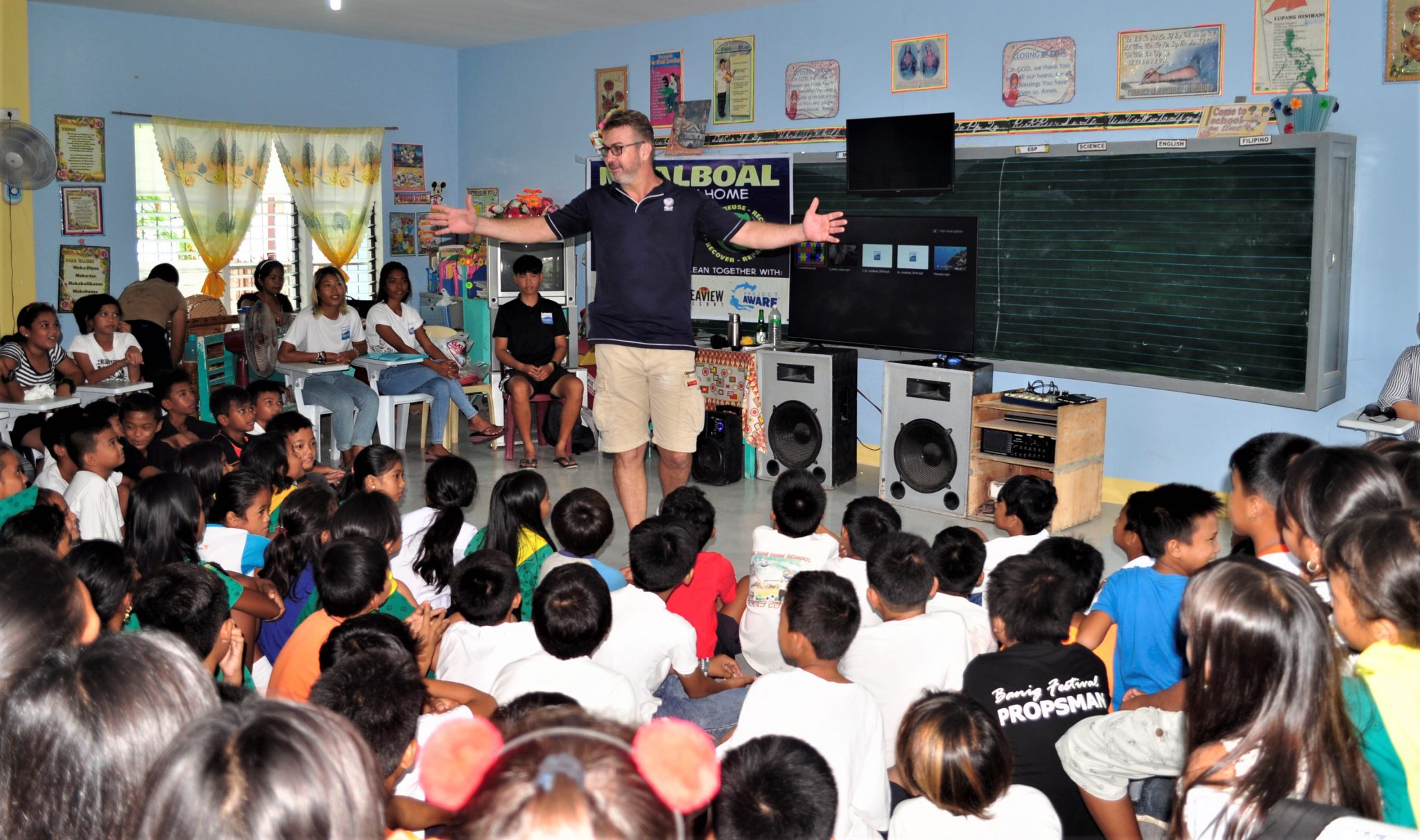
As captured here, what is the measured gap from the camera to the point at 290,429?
4.50 meters

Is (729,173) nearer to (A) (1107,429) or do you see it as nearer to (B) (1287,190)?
(A) (1107,429)

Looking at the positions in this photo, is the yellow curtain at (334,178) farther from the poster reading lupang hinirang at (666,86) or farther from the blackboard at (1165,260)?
the blackboard at (1165,260)

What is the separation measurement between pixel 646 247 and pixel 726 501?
8.01 ft

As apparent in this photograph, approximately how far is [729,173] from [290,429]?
157 inches

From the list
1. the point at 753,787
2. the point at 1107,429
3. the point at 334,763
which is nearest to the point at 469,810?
the point at 334,763

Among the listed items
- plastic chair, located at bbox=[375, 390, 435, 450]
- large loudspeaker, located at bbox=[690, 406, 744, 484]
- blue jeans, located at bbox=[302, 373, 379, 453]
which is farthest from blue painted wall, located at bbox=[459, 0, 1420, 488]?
blue jeans, located at bbox=[302, 373, 379, 453]

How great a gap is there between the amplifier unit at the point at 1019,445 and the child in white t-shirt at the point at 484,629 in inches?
143

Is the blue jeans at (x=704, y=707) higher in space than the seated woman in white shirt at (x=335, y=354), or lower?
lower

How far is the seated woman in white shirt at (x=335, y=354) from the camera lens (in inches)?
276

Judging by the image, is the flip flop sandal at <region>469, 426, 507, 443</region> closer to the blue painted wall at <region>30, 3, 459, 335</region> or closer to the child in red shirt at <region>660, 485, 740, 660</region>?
the blue painted wall at <region>30, 3, 459, 335</region>

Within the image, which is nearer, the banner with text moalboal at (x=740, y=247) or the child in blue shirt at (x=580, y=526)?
the child in blue shirt at (x=580, y=526)

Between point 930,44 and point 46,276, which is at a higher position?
point 930,44

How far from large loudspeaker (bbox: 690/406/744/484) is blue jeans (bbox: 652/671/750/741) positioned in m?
3.68

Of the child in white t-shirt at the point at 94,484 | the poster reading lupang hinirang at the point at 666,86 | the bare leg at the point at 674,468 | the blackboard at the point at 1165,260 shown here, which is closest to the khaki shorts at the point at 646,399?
the bare leg at the point at 674,468
